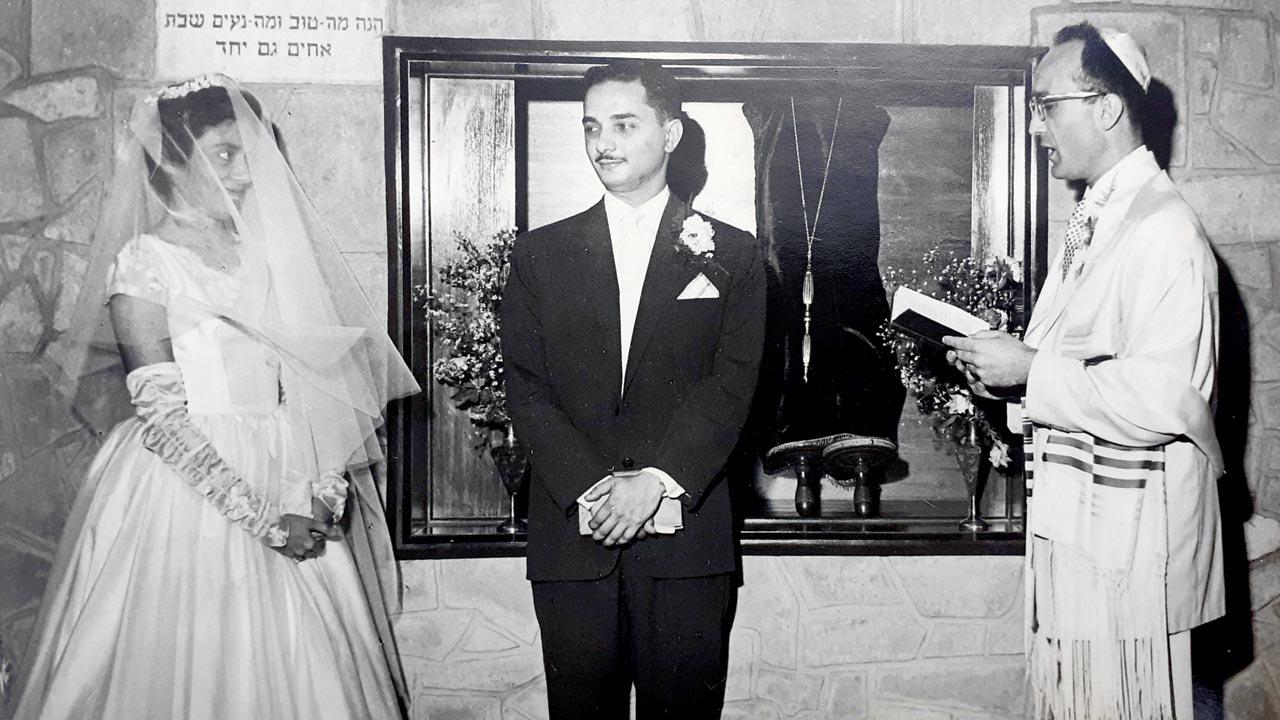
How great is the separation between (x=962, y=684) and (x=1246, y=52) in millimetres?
1649

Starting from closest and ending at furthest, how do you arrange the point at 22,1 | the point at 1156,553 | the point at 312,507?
the point at 1156,553 → the point at 312,507 → the point at 22,1

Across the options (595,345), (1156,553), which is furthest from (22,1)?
(1156,553)

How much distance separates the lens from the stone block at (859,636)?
2.32 m

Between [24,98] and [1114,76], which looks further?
[24,98]

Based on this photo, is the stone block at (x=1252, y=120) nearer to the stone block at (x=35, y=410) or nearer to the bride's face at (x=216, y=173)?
the bride's face at (x=216, y=173)

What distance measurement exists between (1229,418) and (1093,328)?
0.78 m

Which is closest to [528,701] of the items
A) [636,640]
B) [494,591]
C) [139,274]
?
[494,591]

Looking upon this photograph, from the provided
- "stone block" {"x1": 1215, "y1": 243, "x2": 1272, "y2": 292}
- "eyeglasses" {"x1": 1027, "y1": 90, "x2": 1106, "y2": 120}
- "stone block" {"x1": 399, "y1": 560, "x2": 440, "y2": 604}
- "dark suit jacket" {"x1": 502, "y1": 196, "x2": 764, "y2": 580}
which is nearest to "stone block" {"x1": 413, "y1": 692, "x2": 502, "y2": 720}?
"stone block" {"x1": 399, "y1": 560, "x2": 440, "y2": 604}

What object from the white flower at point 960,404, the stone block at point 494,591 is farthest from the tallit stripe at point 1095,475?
the stone block at point 494,591

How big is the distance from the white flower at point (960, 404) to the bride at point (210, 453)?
1.36 metres

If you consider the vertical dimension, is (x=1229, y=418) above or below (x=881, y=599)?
above

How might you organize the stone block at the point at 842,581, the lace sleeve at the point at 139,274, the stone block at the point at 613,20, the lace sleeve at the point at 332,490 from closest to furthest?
the lace sleeve at the point at 139,274
the lace sleeve at the point at 332,490
the stone block at the point at 613,20
the stone block at the point at 842,581

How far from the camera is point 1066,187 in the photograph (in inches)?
90.9

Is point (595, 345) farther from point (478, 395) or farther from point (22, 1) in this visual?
point (22, 1)
